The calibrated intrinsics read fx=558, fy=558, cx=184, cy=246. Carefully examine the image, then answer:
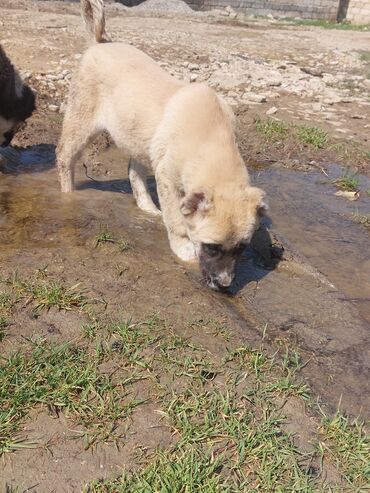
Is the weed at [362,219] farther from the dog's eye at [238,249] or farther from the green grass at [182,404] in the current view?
the green grass at [182,404]

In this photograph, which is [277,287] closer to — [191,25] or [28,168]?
[28,168]

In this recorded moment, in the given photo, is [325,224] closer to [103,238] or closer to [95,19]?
[103,238]

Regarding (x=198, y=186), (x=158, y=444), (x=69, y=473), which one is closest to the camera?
(x=69, y=473)

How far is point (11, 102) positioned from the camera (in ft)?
22.2

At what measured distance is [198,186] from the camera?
13.4 feet

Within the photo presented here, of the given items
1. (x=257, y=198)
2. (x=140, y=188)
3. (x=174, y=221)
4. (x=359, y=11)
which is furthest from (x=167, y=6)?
(x=257, y=198)

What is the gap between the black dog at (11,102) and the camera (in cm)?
675

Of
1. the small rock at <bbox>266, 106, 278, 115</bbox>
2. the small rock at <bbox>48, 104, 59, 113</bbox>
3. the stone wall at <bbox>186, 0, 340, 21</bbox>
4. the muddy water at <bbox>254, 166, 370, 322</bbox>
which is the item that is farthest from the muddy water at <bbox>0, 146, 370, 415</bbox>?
the stone wall at <bbox>186, 0, 340, 21</bbox>

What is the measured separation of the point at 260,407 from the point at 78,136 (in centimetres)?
361

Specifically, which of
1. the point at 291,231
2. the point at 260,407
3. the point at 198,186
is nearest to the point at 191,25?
the point at 291,231

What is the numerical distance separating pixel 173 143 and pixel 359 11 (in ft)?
84.9

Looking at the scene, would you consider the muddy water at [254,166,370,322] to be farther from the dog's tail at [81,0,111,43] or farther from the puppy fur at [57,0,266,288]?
the dog's tail at [81,0,111,43]

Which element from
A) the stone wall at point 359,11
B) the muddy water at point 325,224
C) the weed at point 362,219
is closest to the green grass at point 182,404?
the muddy water at point 325,224

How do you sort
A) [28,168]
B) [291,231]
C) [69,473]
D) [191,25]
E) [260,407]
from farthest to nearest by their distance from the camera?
[191,25]
[28,168]
[291,231]
[260,407]
[69,473]
